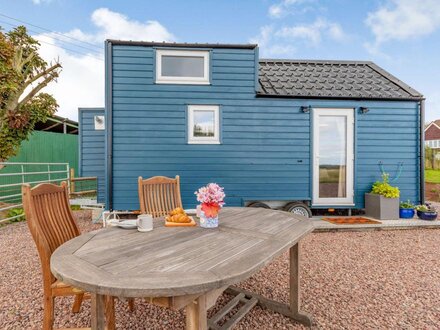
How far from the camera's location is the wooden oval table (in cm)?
97

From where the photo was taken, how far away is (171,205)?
297 cm

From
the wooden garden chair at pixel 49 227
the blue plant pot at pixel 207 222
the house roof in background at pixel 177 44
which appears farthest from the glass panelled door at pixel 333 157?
the wooden garden chair at pixel 49 227

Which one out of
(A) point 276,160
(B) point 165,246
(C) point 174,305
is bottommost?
(C) point 174,305

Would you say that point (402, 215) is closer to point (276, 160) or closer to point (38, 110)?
point (276, 160)

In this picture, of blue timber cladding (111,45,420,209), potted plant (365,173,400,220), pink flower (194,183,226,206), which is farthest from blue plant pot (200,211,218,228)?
potted plant (365,173,400,220)

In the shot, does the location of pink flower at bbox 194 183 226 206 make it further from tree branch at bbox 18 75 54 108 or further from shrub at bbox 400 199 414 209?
tree branch at bbox 18 75 54 108

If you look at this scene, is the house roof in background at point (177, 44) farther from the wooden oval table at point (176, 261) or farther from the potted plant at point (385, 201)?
the wooden oval table at point (176, 261)

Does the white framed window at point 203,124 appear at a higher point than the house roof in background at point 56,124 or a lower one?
lower

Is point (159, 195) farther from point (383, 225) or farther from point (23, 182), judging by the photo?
point (23, 182)

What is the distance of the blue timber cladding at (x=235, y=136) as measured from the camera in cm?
502

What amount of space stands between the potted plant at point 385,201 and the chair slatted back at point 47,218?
5.08 meters

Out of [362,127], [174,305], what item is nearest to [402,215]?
[362,127]

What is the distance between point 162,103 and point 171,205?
2725 millimetres

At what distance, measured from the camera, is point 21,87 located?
288 inches
